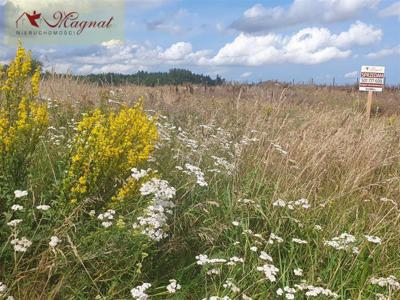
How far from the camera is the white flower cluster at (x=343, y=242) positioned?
2643 millimetres

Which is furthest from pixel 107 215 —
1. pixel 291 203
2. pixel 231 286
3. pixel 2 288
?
pixel 291 203

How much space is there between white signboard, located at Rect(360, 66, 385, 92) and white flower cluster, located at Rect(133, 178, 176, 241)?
9441 millimetres

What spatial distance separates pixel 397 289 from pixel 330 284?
1.41 ft

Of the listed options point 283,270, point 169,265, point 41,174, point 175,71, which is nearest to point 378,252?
point 283,270

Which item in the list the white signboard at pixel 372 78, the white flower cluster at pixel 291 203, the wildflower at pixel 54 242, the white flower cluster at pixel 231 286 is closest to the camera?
the wildflower at pixel 54 242

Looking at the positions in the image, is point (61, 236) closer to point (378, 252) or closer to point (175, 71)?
point (378, 252)

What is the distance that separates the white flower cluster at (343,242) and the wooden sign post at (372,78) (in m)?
8.74

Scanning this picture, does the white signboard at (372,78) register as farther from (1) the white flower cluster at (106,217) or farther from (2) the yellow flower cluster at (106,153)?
(1) the white flower cluster at (106,217)

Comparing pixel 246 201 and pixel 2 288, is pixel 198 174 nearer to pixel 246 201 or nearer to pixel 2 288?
pixel 246 201

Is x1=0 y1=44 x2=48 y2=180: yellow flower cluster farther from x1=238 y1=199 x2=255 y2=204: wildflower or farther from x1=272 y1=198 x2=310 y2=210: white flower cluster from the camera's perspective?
x1=272 y1=198 x2=310 y2=210: white flower cluster

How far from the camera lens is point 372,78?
35.1ft

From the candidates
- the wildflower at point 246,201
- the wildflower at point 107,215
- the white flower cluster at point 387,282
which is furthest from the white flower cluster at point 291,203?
the wildflower at point 107,215

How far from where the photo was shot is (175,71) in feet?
55.7

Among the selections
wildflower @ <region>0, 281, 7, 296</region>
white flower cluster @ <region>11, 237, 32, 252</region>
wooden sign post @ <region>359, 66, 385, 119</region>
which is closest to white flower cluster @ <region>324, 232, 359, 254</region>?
white flower cluster @ <region>11, 237, 32, 252</region>
